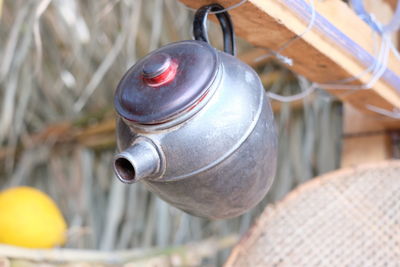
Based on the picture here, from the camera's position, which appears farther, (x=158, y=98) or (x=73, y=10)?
(x=73, y=10)

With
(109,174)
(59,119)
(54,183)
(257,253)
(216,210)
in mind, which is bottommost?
(54,183)

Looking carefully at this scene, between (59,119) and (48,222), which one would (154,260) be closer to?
(48,222)

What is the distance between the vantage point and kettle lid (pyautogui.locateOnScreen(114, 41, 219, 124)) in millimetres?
524

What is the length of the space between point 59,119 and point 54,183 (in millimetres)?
235

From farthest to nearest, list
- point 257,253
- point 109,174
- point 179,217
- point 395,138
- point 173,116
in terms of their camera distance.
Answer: point 109,174 < point 179,217 < point 395,138 < point 257,253 < point 173,116

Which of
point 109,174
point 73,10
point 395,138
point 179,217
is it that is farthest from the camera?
point 109,174

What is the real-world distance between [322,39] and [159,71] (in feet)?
0.94

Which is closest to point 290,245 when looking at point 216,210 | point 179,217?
point 216,210

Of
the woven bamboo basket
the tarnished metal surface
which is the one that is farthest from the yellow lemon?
the tarnished metal surface

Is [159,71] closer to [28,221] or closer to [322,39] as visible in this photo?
[322,39]

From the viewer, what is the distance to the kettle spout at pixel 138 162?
502 millimetres

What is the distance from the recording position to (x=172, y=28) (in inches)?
54.4

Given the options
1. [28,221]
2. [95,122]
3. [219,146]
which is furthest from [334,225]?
[95,122]

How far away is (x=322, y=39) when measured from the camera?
2.36 feet
